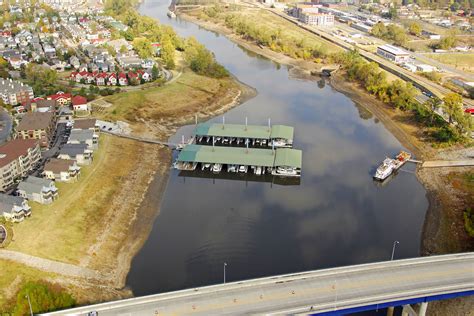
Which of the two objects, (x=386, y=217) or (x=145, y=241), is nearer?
(x=145, y=241)

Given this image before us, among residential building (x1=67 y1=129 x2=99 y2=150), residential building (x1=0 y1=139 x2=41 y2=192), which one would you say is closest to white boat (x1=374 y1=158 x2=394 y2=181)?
residential building (x1=67 y1=129 x2=99 y2=150)

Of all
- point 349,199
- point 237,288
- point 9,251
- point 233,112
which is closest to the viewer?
point 237,288

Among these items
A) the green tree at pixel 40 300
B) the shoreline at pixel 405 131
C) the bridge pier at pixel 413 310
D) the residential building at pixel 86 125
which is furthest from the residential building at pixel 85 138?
the bridge pier at pixel 413 310

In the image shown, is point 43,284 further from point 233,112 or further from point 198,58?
point 198,58

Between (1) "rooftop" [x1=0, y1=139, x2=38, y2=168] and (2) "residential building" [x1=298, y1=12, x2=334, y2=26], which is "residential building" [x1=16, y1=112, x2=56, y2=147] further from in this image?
(2) "residential building" [x1=298, y1=12, x2=334, y2=26]

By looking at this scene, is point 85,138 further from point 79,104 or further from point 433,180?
point 433,180

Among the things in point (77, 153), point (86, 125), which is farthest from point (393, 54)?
point (77, 153)

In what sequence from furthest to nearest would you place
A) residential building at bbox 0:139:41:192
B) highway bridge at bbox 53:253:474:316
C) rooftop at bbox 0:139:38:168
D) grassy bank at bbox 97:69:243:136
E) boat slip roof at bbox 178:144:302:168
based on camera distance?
grassy bank at bbox 97:69:243:136, boat slip roof at bbox 178:144:302:168, rooftop at bbox 0:139:38:168, residential building at bbox 0:139:41:192, highway bridge at bbox 53:253:474:316

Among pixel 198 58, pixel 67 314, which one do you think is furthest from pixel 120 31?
pixel 67 314
